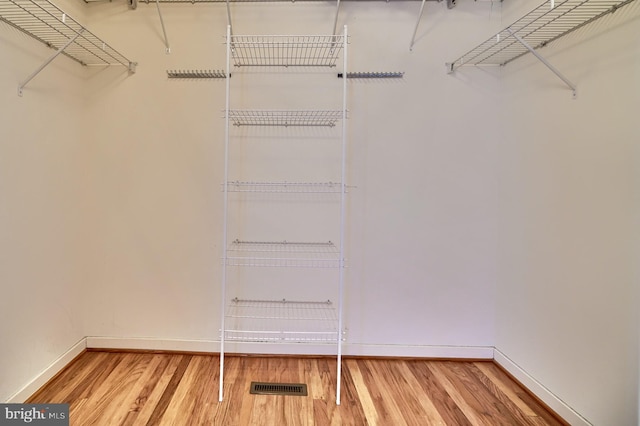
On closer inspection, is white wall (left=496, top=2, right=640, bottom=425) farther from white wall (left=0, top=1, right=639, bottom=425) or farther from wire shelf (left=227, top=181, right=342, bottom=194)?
wire shelf (left=227, top=181, right=342, bottom=194)

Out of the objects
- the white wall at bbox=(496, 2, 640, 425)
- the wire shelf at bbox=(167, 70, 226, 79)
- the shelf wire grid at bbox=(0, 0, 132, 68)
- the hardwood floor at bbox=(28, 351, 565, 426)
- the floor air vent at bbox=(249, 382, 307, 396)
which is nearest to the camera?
the white wall at bbox=(496, 2, 640, 425)

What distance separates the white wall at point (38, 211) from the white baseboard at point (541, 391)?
9.44ft

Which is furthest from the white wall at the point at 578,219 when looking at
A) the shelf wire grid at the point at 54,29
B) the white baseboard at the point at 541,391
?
the shelf wire grid at the point at 54,29

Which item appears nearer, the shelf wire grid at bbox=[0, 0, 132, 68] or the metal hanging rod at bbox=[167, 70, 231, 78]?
the shelf wire grid at bbox=[0, 0, 132, 68]

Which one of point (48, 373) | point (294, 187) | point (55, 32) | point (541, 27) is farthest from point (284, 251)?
point (541, 27)

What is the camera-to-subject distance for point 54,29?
64.3 inches

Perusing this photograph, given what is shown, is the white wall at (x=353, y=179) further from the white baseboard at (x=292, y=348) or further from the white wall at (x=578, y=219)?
the white wall at (x=578, y=219)

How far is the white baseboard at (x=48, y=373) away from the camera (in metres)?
1.65

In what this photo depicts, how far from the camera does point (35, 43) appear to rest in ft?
5.59

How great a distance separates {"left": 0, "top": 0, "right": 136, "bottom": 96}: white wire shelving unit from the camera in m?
1.51

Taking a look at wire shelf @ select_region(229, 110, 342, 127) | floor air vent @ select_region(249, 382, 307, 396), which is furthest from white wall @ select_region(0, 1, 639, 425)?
floor air vent @ select_region(249, 382, 307, 396)

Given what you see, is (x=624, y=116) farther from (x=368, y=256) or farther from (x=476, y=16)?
(x=368, y=256)

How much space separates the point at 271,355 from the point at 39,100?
211 cm

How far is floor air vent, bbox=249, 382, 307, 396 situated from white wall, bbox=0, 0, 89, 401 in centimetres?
124
